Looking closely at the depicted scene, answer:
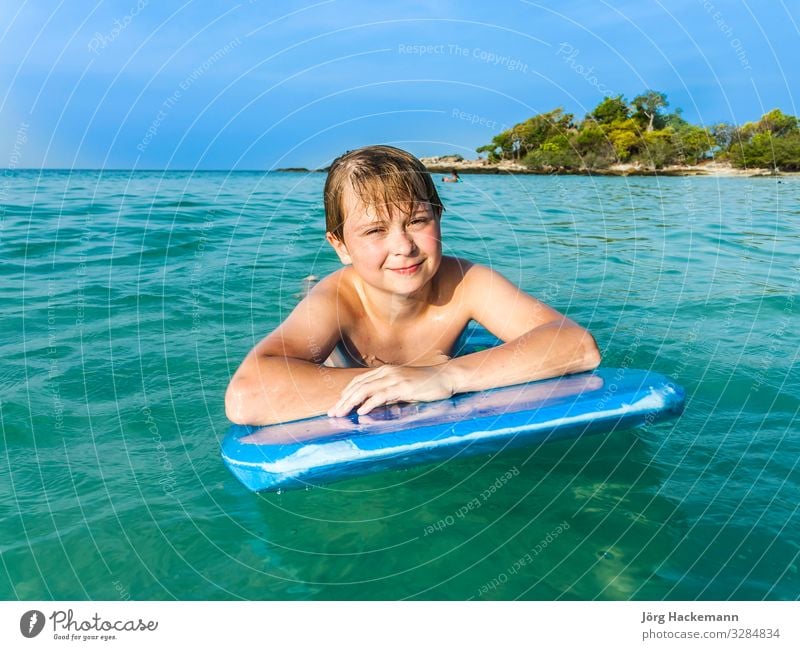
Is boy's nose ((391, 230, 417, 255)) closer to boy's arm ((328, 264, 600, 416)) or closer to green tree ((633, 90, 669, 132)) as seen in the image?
boy's arm ((328, 264, 600, 416))

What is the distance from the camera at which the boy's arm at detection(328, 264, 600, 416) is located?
2.93m

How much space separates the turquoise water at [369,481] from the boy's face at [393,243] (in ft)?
3.49

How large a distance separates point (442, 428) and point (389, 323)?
1259 mm

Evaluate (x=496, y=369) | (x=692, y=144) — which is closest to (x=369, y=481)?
(x=496, y=369)

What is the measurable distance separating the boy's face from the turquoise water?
1063 millimetres

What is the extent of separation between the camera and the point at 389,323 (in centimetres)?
387

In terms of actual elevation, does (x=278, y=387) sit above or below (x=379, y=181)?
below

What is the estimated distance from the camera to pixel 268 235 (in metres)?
10.9

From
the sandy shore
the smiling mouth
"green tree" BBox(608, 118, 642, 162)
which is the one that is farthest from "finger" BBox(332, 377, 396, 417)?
"green tree" BBox(608, 118, 642, 162)

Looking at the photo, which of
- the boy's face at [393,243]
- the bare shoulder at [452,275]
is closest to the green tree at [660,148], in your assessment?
the bare shoulder at [452,275]

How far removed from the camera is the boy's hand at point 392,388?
289 cm

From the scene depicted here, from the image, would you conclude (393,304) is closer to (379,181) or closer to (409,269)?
(409,269)

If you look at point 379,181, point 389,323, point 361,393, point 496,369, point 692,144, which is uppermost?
point 692,144
